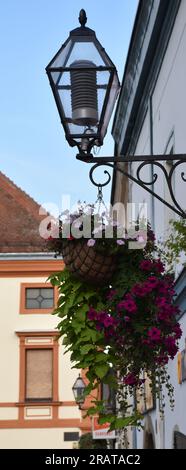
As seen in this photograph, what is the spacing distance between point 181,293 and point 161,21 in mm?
3256

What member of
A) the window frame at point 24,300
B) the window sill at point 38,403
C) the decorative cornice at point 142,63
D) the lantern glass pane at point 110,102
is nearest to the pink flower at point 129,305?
the lantern glass pane at point 110,102

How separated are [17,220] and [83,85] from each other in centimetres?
2633

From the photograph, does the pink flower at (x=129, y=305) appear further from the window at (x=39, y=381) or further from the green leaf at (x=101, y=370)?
the window at (x=39, y=381)

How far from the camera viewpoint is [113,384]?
621cm

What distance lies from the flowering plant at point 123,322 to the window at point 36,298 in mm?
21660

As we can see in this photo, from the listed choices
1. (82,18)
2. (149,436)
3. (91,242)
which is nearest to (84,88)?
(82,18)

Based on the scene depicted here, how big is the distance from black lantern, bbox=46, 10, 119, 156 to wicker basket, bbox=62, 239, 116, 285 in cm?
108

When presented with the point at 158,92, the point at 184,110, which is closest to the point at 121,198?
the point at 158,92

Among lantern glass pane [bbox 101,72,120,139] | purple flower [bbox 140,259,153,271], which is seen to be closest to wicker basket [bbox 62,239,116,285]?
purple flower [bbox 140,259,153,271]

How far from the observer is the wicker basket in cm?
593

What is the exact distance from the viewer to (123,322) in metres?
5.67

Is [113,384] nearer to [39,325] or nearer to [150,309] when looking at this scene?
[150,309]

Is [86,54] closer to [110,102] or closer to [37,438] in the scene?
[110,102]

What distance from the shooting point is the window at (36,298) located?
28.1 m
